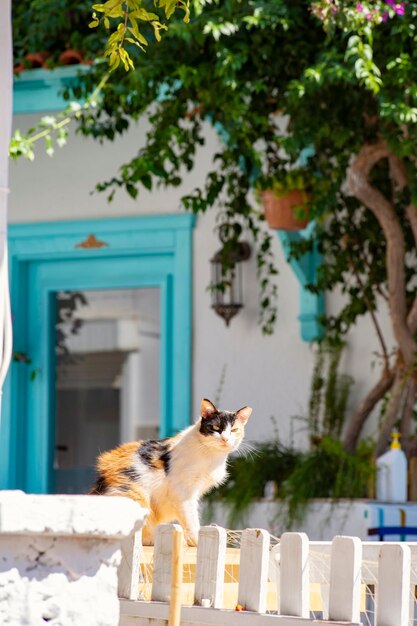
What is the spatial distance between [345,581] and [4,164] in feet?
3.39

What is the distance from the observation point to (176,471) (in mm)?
3543

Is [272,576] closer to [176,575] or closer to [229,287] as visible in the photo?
[176,575]

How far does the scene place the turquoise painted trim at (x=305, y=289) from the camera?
746 centimetres

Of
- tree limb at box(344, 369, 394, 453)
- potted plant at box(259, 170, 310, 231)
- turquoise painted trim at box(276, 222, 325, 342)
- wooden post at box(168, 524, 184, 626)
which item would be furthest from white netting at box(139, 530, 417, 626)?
turquoise painted trim at box(276, 222, 325, 342)

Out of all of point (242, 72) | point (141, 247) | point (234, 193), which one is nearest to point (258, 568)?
point (242, 72)

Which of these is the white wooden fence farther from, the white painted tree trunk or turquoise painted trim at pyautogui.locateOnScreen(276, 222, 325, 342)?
turquoise painted trim at pyautogui.locateOnScreen(276, 222, 325, 342)

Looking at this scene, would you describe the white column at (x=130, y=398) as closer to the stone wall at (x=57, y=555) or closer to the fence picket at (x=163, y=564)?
the fence picket at (x=163, y=564)

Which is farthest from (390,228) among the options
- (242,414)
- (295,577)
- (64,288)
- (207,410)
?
(295,577)

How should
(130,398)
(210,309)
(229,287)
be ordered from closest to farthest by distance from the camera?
(229,287) → (210,309) → (130,398)

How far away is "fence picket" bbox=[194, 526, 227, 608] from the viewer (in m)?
2.72

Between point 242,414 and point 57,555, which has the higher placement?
point 242,414

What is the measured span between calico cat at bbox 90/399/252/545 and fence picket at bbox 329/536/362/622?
0.98 m

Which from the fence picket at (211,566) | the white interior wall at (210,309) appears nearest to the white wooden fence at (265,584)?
the fence picket at (211,566)

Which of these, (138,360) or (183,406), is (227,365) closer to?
(183,406)
